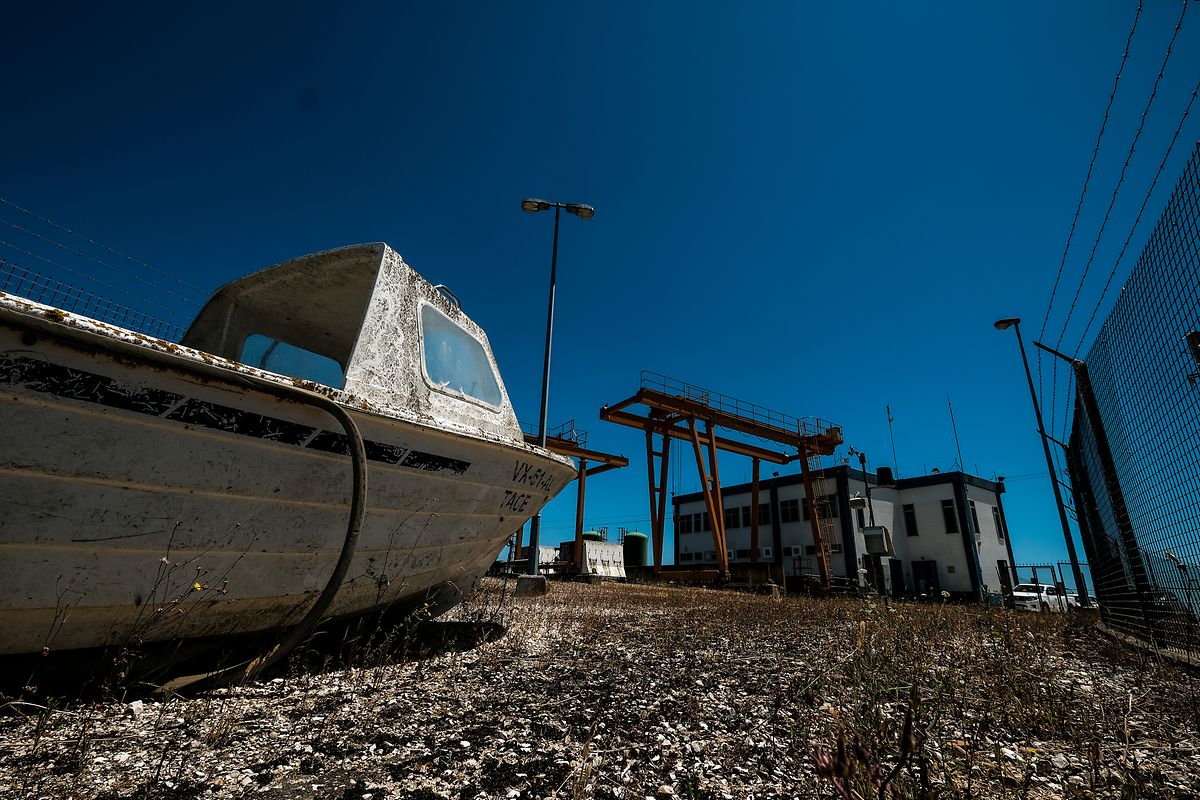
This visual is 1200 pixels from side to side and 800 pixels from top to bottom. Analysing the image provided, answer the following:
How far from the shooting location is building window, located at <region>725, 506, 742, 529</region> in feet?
107

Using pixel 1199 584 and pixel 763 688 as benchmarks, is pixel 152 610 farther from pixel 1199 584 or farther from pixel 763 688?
pixel 1199 584

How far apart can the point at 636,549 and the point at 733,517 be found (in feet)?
21.3

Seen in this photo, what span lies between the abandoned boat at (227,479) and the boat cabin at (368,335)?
0.02 meters

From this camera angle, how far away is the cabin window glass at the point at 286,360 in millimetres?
5047

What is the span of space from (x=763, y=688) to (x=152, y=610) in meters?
3.32

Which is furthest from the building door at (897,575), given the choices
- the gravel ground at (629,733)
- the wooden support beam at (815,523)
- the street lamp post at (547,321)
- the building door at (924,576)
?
the gravel ground at (629,733)

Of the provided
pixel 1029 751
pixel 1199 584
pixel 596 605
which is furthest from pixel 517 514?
pixel 1199 584

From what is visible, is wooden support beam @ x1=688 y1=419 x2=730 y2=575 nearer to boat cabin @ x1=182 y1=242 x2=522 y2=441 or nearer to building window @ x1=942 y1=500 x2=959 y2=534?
building window @ x1=942 y1=500 x2=959 y2=534

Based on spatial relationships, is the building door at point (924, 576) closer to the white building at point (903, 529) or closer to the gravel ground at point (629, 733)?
the white building at point (903, 529)

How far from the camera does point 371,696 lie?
2.78 metres

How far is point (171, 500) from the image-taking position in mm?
2607

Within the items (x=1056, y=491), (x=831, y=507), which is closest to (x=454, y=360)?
(x=1056, y=491)

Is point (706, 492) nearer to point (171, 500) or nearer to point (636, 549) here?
point (636, 549)

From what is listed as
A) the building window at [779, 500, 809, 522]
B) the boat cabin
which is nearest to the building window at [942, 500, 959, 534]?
the building window at [779, 500, 809, 522]
